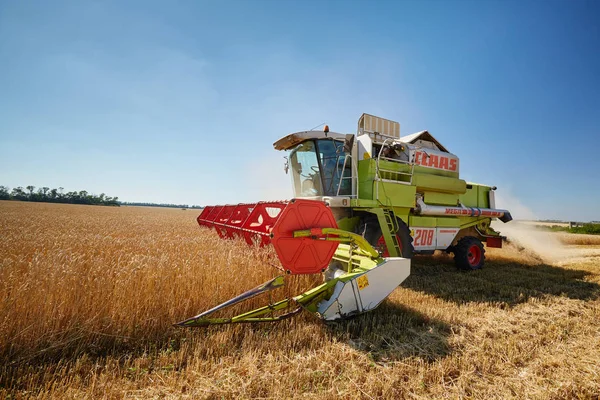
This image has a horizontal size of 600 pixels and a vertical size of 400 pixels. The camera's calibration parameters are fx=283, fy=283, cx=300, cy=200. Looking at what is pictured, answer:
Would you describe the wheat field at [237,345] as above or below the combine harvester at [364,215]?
below

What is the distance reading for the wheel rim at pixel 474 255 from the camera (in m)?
6.28

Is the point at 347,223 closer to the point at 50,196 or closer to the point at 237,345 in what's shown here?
the point at 237,345

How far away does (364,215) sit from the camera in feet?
16.9

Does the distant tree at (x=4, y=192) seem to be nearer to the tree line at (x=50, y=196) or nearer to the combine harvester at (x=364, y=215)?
the tree line at (x=50, y=196)

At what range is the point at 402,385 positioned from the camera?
1.88 meters

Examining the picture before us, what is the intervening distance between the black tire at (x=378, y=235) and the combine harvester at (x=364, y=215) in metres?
0.02

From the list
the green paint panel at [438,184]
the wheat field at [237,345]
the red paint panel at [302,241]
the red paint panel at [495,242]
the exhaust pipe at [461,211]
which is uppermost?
the green paint panel at [438,184]

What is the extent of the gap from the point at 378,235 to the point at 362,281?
6.99 feet

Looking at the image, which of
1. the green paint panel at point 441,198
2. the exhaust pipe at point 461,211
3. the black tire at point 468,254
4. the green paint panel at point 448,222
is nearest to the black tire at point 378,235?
the exhaust pipe at point 461,211

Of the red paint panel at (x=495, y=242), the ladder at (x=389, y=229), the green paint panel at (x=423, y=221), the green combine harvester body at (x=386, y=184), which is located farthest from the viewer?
the red paint panel at (x=495, y=242)

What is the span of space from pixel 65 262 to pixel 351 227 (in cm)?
403

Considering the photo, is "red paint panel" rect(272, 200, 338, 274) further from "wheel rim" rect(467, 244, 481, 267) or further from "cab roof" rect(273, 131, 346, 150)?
"wheel rim" rect(467, 244, 481, 267)

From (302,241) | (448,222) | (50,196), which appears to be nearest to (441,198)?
(448,222)

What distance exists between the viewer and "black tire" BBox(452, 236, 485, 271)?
19.9ft
